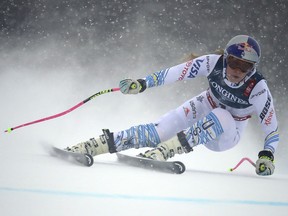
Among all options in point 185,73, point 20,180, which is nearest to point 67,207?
point 20,180

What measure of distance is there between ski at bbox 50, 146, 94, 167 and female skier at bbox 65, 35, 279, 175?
0.11m

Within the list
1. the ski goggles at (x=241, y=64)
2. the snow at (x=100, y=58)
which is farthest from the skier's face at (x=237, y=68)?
the snow at (x=100, y=58)

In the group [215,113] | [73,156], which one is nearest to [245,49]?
[215,113]

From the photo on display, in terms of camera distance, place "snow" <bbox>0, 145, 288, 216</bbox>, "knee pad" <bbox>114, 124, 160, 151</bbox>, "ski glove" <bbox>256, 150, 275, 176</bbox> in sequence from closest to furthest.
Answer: "snow" <bbox>0, 145, 288, 216</bbox> < "ski glove" <bbox>256, 150, 275, 176</bbox> < "knee pad" <bbox>114, 124, 160, 151</bbox>

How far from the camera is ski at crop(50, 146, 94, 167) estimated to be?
334cm

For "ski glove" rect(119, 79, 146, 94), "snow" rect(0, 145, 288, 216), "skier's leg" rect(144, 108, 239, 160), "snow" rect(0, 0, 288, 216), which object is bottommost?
"snow" rect(0, 145, 288, 216)

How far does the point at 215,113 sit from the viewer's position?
3.86 metres

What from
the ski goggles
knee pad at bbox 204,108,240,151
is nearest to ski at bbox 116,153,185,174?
knee pad at bbox 204,108,240,151

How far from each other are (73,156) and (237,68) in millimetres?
1457

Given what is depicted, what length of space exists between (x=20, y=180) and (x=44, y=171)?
382 mm

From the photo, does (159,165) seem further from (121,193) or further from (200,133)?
(121,193)

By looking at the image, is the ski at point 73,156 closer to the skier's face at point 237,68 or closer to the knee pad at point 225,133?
the knee pad at point 225,133

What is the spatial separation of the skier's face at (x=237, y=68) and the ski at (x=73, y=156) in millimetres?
1365

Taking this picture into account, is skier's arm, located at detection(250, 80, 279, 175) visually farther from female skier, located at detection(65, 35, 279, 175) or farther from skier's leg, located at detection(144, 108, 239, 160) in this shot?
skier's leg, located at detection(144, 108, 239, 160)
